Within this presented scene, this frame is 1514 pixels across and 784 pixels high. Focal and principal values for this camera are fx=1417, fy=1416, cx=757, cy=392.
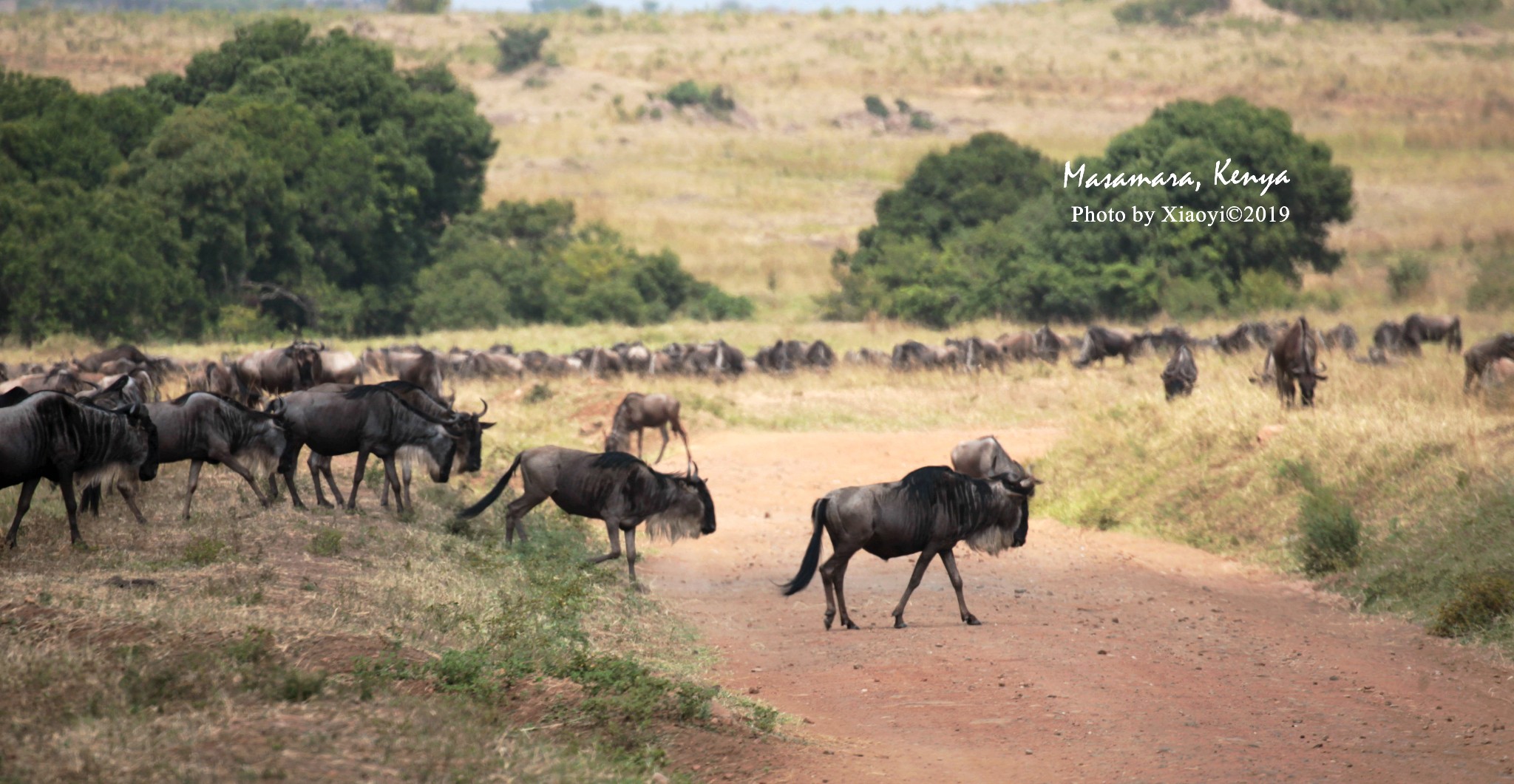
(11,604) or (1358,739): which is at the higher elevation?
(11,604)

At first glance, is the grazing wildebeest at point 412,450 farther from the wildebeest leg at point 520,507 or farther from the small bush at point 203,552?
the small bush at point 203,552

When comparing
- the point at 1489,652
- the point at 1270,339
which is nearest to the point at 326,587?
the point at 1489,652

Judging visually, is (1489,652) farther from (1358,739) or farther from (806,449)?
(806,449)

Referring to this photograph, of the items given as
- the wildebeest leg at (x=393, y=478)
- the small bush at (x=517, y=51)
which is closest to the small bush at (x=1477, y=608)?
the wildebeest leg at (x=393, y=478)

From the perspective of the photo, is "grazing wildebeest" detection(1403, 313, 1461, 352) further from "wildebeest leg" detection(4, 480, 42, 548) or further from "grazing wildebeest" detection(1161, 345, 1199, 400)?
"wildebeest leg" detection(4, 480, 42, 548)

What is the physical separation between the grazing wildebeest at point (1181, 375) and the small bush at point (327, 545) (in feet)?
42.9

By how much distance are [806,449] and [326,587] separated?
12885mm

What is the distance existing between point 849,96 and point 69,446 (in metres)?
86.7

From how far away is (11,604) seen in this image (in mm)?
7035

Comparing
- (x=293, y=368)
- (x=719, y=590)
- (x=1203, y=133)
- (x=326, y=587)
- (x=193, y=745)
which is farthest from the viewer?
(x=1203, y=133)

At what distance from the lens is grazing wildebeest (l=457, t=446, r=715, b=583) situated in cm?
1192

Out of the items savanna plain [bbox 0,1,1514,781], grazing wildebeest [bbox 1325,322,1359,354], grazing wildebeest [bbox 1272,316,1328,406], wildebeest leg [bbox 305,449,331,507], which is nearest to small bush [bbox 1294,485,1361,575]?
savanna plain [bbox 0,1,1514,781]

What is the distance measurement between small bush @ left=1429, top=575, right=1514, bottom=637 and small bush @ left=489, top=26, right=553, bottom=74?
89965 millimetres

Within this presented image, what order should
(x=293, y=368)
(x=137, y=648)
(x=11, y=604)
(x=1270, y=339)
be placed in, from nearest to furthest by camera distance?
(x=137, y=648)
(x=11, y=604)
(x=293, y=368)
(x=1270, y=339)
